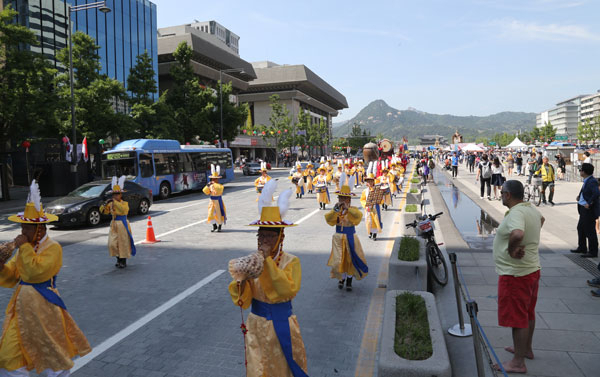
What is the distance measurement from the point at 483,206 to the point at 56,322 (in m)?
15.2

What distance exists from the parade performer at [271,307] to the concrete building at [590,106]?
17168cm

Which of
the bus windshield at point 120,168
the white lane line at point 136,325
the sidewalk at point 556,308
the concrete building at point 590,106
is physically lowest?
the white lane line at point 136,325

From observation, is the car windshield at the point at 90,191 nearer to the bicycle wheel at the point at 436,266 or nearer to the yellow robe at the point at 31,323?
the yellow robe at the point at 31,323

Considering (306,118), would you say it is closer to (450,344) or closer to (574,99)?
(450,344)

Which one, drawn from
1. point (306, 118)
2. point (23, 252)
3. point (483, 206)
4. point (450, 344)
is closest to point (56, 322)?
point (23, 252)

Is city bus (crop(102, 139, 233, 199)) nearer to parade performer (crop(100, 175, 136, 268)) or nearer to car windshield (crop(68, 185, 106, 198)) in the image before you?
car windshield (crop(68, 185, 106, 198))

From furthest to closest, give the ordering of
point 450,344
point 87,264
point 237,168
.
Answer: point 237,168 → point 87,264 → point 450,344

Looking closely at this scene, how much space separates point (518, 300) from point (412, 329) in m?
1.08

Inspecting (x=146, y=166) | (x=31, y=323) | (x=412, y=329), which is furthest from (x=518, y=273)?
(x=146, y=166)

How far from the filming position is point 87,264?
891 centimetres

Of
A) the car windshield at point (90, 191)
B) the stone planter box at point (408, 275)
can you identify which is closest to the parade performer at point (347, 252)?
the stone planter box at point (408, 275)

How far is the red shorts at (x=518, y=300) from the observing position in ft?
13.6

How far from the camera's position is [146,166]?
20.8 metres

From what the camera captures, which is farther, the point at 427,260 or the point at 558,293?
the point at 427,260
